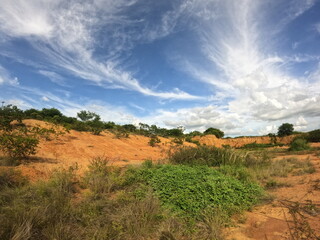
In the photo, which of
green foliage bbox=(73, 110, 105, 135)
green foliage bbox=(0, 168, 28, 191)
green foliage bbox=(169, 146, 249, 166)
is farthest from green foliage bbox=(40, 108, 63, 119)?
green foliage bbox=(169, 146, 249, 166)

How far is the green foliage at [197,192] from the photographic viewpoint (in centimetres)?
→ 402

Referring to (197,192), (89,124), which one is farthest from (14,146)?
(89,124)

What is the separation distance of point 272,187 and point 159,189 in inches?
154

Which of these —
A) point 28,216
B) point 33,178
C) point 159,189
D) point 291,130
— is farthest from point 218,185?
point 291,130

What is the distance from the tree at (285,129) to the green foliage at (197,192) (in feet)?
149

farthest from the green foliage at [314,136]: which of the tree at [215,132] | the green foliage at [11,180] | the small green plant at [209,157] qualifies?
the green foliage at [11,180]

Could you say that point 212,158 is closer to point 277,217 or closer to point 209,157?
point 209,157

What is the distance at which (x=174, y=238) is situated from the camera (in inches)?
116

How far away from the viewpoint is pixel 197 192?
14.0 ft

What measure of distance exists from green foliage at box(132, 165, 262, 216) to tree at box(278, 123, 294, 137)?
4548cm

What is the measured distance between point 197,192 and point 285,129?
47392 millimetres

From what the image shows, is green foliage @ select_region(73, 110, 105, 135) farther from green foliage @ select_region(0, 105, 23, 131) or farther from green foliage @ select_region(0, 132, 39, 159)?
green foliage @ select_region(0, 132, 39, 159)

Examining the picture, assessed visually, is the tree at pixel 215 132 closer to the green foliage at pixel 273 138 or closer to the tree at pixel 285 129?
the green foliage at pixel 273 138

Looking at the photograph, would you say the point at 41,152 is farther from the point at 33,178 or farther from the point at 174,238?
the point at 174,238
